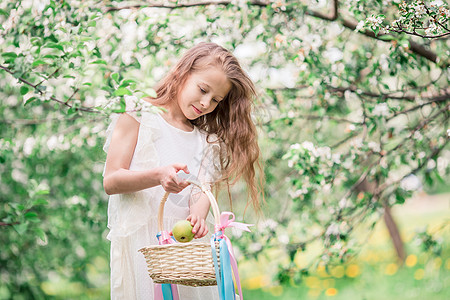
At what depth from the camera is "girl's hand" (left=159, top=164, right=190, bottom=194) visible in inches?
75.4

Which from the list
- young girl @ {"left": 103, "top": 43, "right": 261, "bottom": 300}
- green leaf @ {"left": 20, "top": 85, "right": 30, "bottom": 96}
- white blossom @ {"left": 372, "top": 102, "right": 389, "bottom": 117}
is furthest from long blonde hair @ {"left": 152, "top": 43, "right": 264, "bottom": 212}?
white blossom @ {"left": 372, "top": 102, "right": 389, "bottom": 117}

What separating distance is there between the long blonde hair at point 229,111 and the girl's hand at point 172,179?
0.50 metres

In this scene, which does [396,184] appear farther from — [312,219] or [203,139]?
[203,139]

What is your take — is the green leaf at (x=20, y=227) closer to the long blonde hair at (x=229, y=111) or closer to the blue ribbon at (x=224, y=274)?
the long blonde hair at (x=229, y=111)

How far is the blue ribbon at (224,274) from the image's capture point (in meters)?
1.87

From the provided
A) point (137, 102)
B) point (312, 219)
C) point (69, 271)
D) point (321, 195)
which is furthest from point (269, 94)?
point (69, 271)

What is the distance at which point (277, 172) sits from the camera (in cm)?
579

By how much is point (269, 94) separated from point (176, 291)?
1.62 meters

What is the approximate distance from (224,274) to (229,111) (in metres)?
0.95

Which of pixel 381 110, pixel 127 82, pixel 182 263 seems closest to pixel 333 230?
pixel 381 110

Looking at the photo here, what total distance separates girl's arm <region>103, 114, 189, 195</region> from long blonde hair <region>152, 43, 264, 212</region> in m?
0.23

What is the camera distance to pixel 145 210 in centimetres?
224

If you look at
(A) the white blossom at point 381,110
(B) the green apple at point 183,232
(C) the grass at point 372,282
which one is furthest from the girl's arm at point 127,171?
(C) the grass at point 372,282

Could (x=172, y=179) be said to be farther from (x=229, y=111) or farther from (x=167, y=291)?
(x=229, y=111)
